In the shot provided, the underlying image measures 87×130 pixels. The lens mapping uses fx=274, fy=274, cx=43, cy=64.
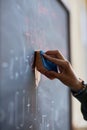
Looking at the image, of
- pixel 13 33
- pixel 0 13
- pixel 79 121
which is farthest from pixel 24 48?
pixel 79 121

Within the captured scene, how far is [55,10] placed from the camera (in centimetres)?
150

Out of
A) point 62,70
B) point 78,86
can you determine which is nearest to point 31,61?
point 62,70

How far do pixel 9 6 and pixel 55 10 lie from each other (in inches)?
22.9

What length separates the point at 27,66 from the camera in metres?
1.10

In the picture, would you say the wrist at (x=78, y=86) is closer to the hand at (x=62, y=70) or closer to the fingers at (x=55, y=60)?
the hand at (x=62, y=70)

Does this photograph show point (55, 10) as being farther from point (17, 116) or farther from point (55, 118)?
point (17, 116)

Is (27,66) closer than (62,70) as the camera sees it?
Yes

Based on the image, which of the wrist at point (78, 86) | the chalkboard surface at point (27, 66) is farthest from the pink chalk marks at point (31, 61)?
the wrist at point (78, 86)

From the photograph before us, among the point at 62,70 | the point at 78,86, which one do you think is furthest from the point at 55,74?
the point at 78,86

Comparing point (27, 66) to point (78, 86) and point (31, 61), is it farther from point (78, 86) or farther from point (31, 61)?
point (78, 86)

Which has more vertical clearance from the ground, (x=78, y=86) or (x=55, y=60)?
(x=55, y=60)

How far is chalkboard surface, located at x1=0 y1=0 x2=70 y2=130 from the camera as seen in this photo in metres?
0.93

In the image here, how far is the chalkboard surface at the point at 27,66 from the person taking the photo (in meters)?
0.93

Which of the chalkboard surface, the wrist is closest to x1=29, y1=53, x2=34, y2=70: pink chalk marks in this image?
the chalkboard surface
